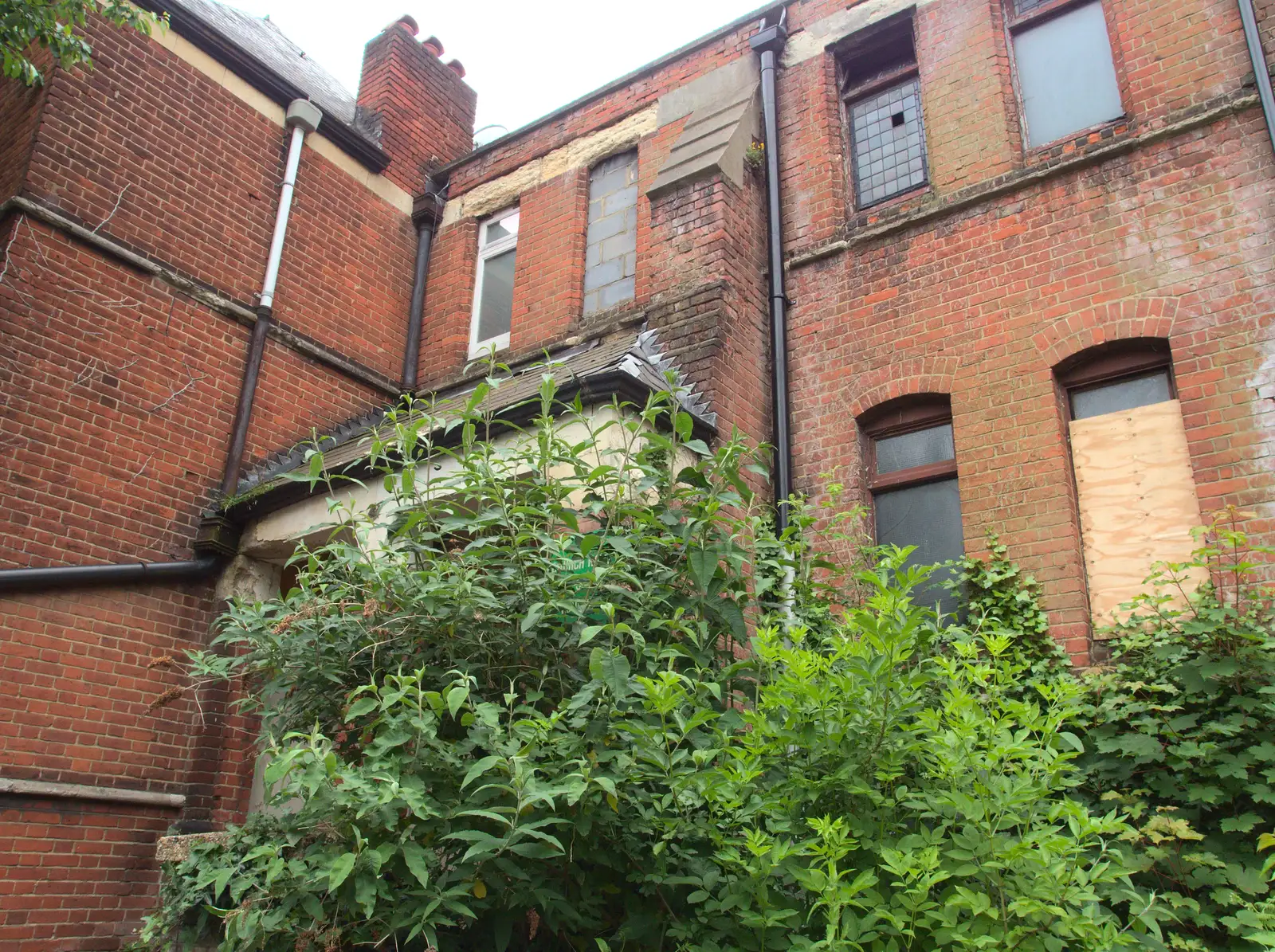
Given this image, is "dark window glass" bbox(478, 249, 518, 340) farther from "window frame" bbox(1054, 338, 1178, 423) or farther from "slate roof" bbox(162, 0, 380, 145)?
"window frame" bbox(1054, 338, 1178, 423)

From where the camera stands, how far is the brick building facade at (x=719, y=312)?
6.75 metres

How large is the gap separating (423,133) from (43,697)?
8353 mm

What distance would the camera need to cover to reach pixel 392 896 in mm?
3221

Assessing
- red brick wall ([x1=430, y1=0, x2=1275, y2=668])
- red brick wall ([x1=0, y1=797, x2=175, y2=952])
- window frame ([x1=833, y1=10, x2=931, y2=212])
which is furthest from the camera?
window frame ([x1=833, y1=10, x2=931, y2=212])

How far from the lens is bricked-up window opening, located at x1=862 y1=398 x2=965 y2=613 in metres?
7.48

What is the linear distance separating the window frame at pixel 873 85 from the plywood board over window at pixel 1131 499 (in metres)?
2.98

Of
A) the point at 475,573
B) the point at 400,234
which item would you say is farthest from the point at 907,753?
the point at 400,234

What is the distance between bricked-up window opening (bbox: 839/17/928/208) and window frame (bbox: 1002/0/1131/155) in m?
0.85

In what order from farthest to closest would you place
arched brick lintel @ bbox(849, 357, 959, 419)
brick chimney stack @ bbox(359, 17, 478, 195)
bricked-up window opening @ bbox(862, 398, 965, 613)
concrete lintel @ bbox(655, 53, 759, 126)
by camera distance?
1. brick chimney stack @ bbox(359, 17, 478, 195)
2. concrete lintel @ bbox(655, 53, 759, 126)
3. arched brick lintel @ bbox(849, 357, 959, 419)
4. bricked-up window opening @ bbox(862, 398, 965, 613)

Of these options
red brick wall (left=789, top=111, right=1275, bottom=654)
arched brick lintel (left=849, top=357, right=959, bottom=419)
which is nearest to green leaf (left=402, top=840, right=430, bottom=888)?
red brick wall (left=789, top=111, right=1275, bottom=654)

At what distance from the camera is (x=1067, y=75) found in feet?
26.3

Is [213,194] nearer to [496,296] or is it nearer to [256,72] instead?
[256,72]

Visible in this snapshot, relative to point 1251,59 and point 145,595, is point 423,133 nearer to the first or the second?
point 145,595

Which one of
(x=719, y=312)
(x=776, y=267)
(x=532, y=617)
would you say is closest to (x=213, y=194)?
(x=719, y=312)
